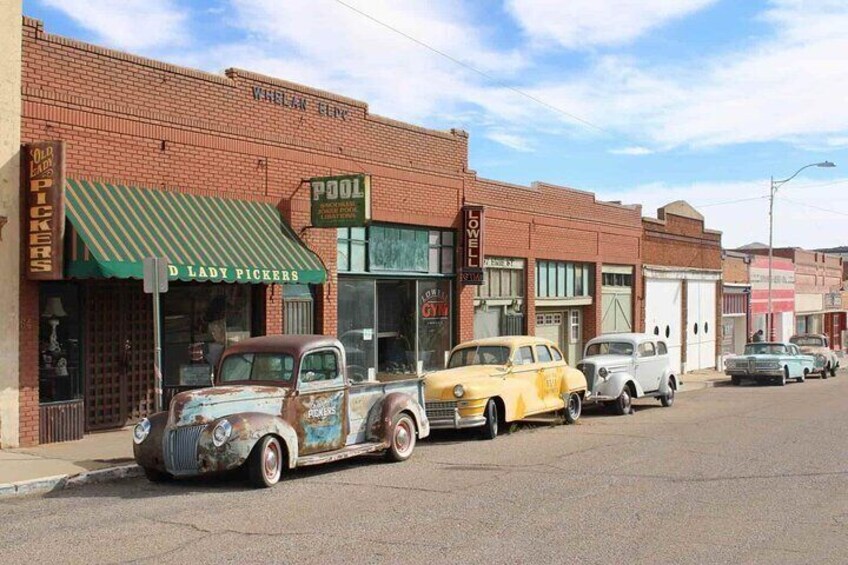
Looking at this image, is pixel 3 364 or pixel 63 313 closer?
pixel 3 364

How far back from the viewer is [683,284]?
37875 mm

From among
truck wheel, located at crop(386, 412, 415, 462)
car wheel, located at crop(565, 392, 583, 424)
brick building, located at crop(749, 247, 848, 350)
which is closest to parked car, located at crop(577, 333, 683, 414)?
car wheel, located at crop(565, 392, 583, 424)

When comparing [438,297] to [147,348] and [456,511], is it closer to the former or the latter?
[147,348]

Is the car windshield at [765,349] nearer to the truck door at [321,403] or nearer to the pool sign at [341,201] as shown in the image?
the pool sign at [341,201]

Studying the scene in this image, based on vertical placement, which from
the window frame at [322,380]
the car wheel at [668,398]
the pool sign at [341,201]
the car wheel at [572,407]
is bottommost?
the car wheel at [668,398]

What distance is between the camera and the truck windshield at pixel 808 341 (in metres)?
39.1

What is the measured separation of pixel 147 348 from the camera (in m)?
15.8

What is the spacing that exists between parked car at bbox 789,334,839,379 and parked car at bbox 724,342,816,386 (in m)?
3.66

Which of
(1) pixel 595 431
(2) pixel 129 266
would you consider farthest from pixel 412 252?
(2) pixel 129 266

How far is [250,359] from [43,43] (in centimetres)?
627

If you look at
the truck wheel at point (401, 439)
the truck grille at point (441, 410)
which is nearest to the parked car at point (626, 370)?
the truck grille at point (441, 410)

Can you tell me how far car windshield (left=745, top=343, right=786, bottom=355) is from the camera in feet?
107

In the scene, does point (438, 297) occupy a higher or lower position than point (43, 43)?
lower

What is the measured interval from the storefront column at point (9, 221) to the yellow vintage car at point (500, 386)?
20.8 feet
